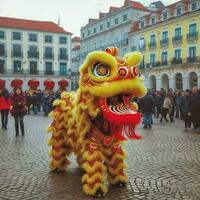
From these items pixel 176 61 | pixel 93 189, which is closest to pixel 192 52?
pixel 176 61

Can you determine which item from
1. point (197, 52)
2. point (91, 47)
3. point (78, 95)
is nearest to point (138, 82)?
point (78, 95)

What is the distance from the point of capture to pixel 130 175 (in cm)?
681

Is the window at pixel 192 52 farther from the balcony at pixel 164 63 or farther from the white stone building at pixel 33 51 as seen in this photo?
the white stone building at pixel 33 51

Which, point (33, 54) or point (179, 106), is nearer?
point (179, 106)

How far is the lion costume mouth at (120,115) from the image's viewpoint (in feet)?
18.3

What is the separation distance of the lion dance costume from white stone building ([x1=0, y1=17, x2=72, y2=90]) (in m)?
61.8

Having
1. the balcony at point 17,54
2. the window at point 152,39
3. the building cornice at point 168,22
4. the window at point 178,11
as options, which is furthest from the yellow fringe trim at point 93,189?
the balcony at point 17,54

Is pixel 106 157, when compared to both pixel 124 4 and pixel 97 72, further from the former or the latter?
pixel 124 4

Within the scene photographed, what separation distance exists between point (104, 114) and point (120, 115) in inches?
9.1

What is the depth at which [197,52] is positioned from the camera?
4734 cm

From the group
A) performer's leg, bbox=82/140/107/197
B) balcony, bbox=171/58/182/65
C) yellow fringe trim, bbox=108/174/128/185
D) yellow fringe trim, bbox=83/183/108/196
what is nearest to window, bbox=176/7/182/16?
balcony, bbox=171/58/182/65

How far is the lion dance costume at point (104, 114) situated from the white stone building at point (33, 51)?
203 ft

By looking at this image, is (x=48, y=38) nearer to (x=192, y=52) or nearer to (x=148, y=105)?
(x=192, y=52)

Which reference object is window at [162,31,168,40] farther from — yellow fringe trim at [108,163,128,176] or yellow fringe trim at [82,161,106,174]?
yellow fringe trim at [82,161,106,174]
